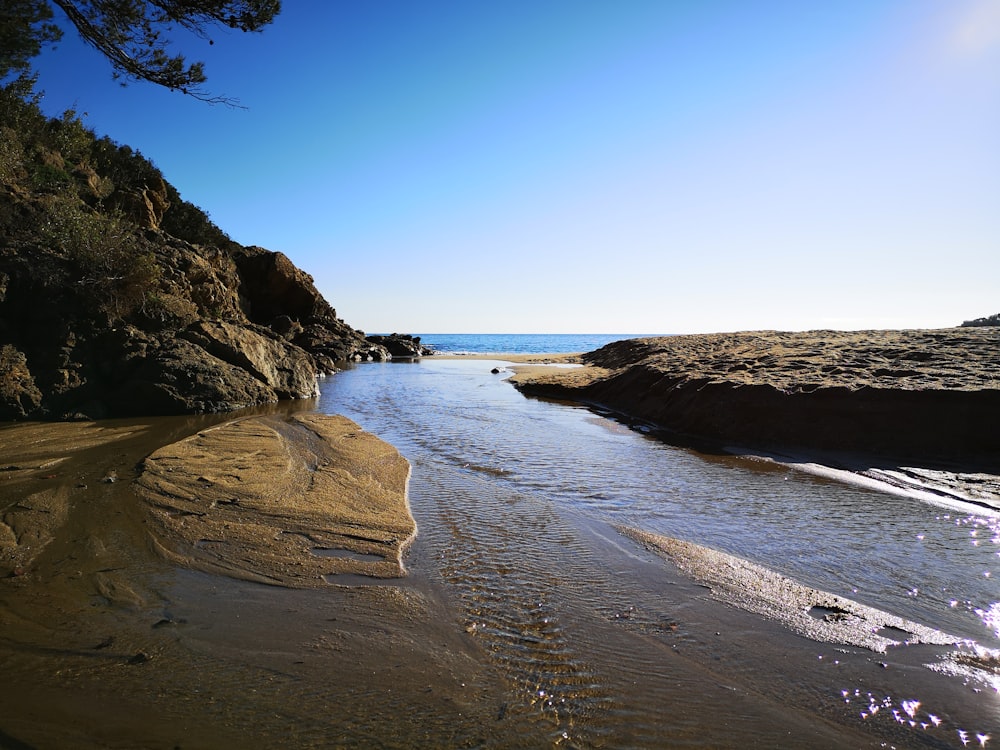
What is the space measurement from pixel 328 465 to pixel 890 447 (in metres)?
7.92

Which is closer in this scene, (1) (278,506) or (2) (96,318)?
(1) (278,506)

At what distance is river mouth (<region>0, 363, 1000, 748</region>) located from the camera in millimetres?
2229

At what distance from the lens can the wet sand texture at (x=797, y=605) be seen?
10.5 ft

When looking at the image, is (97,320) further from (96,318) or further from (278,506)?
(278,506)

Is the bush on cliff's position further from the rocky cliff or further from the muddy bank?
the muddy bank

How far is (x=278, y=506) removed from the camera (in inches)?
199

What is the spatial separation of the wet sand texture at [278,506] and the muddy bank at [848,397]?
6.19m

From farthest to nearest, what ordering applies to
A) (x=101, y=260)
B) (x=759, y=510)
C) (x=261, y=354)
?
1. (x=261, y=354)
2. (x=101, y=260)
3. (x=759, y=510)

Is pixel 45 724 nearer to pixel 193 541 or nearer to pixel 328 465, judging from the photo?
pixel 193 541

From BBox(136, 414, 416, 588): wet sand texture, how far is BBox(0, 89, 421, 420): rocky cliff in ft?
10.1

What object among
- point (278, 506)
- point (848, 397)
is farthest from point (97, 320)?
point (848, 397)

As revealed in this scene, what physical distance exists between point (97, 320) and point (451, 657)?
10.5 meters

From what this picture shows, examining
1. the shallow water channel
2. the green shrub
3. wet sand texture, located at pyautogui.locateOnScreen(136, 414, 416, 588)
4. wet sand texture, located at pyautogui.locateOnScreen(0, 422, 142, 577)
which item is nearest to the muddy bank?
the shallow water channel

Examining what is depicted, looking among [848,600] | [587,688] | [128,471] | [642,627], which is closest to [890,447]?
[848,600]
